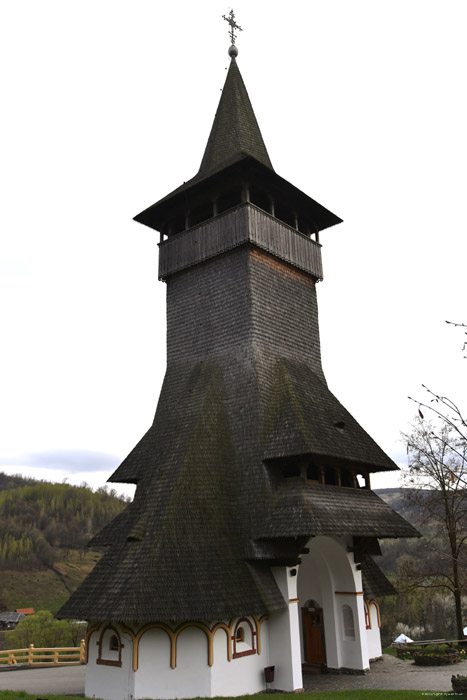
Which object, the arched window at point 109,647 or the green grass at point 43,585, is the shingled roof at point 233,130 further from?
the green grass at point 43,585

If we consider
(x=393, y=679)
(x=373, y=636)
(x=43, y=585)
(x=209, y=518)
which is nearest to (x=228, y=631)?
(x=209, y=518)

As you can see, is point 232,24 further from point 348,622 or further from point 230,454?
point 348,622

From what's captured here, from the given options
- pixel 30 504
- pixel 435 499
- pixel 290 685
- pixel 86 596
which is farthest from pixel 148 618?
pixel 30 504

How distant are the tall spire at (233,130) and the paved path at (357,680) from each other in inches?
620

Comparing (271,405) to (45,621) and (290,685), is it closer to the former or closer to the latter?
(290,685)

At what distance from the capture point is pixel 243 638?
→ 12836 mm

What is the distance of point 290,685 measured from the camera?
1274cm

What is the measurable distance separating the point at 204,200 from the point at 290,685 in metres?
14.5

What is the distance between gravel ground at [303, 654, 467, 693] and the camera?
1299cm

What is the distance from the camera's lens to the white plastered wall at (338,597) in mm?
14820

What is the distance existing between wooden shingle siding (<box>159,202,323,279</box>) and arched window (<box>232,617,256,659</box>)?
10.6m

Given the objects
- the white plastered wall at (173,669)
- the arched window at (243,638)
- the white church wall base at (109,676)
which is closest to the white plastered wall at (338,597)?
the arched window at (243,638)

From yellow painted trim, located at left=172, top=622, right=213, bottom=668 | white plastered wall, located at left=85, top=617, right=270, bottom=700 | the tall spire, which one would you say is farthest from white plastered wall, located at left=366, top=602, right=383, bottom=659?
the tall spire

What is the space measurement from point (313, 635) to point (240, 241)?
11.8 metres
